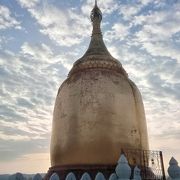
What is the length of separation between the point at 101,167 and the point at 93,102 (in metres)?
3.50

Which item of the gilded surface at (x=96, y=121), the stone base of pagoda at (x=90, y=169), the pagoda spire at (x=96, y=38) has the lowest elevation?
the stone base of pagoda at (x=90, y=169)

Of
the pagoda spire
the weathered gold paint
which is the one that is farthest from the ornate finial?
the weathered gold paint

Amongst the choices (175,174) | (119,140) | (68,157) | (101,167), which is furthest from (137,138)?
(175,174)

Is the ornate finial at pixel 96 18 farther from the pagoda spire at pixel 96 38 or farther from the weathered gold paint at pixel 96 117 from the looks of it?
the weathered gold paint at pixel 96 117

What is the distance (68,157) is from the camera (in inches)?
571

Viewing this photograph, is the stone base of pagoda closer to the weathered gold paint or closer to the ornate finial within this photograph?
the weathered gold paint

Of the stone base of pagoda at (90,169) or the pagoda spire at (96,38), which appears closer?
the stone base of pagoda at (90,169)

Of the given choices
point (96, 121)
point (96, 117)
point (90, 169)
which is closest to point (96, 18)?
point (96, 117)

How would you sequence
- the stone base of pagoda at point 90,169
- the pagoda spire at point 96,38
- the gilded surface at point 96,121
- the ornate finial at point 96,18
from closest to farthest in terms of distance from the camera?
the stone base of pagoda at point 90,169
the gilded surface at point 96,121
the pagoda spire at point 96,38
the ornate finial at point 96,18

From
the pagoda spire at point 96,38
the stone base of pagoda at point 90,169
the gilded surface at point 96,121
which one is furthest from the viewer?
the pagoda spire at point 96,38

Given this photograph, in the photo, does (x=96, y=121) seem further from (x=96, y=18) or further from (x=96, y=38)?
(x=96, y=18)

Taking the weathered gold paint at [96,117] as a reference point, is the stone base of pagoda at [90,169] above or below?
below

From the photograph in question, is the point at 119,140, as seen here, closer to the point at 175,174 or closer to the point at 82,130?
the point at 82,130

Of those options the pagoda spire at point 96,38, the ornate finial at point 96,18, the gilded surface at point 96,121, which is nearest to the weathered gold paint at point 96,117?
the gilded surface at point 96,121
